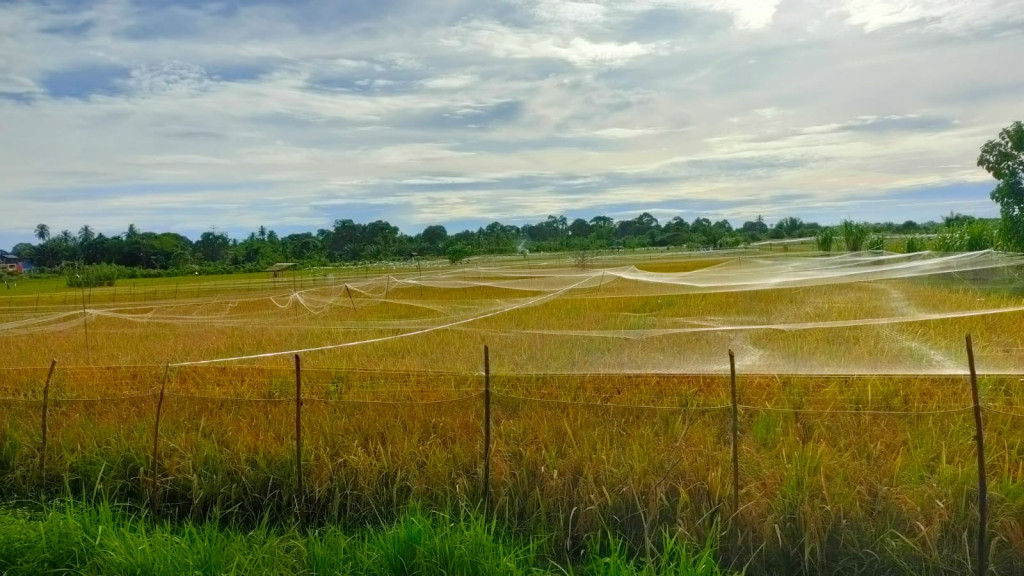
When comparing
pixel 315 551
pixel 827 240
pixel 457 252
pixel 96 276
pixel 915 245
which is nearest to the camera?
pixel 315 551

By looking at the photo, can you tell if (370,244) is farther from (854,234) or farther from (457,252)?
(854,234)

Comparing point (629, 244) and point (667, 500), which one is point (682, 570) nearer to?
point (667, 500)

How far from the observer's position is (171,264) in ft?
154

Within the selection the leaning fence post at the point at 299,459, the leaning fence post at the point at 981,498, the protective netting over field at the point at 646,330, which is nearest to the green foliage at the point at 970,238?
the protective netting over field at the point at 646,330

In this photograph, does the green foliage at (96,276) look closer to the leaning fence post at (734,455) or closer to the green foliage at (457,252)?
the green foliage at (457,252)

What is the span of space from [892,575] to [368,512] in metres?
2.71

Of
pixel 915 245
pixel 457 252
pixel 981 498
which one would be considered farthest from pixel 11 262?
pixel 981 498

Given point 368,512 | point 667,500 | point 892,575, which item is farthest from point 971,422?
point 368,512

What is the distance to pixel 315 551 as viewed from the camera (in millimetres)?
3258

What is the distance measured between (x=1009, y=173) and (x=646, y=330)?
885 centimetres

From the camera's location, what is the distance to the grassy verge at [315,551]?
3.08 meters

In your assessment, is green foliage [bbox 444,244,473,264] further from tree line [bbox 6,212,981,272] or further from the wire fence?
the wire fence

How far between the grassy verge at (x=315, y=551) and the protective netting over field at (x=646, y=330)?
1.41 metres

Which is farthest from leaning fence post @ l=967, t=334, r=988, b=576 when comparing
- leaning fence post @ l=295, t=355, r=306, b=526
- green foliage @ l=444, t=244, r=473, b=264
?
green foliage @ l=444, t=244, r=473, b=264
